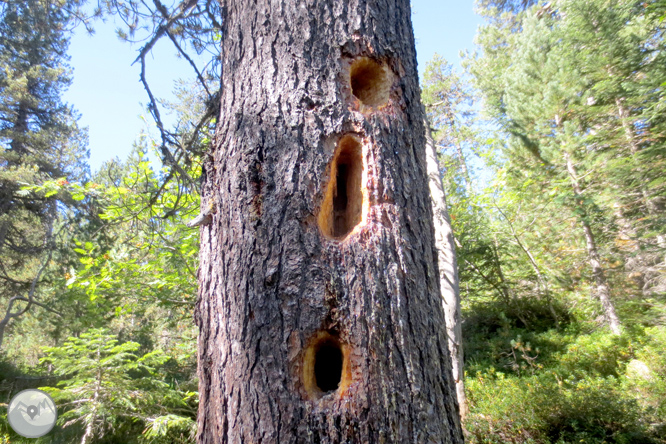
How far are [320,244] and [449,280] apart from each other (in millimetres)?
5848

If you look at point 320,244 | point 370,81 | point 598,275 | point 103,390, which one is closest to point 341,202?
point 320,244

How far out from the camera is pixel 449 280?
6828 millimetres

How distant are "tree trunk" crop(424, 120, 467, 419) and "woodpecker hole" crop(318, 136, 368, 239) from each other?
4431mm

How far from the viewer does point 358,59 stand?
1821mm

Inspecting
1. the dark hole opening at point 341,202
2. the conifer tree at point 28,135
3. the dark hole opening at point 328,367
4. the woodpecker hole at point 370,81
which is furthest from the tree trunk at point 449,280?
the conifer tree at point 28,135

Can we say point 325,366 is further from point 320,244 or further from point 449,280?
point 449,280

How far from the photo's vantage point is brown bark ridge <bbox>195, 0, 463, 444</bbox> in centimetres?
138

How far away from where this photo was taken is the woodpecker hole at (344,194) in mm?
1667

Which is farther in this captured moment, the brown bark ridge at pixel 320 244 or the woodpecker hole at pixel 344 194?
the woodpecker hole at pixel 344 194

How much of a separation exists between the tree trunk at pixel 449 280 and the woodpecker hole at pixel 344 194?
4431 mm

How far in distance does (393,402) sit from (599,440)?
476cm

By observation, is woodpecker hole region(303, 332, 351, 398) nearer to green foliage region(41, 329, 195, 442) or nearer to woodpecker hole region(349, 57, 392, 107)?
woodpecker hole region(349, 57, 392, 107)

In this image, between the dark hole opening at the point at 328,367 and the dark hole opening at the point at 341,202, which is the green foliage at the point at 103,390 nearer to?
the dark hole opening at the point at 328,367

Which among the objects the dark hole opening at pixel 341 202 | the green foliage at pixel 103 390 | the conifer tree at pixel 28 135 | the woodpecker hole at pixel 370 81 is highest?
the conifer tree at pixel 28 135
